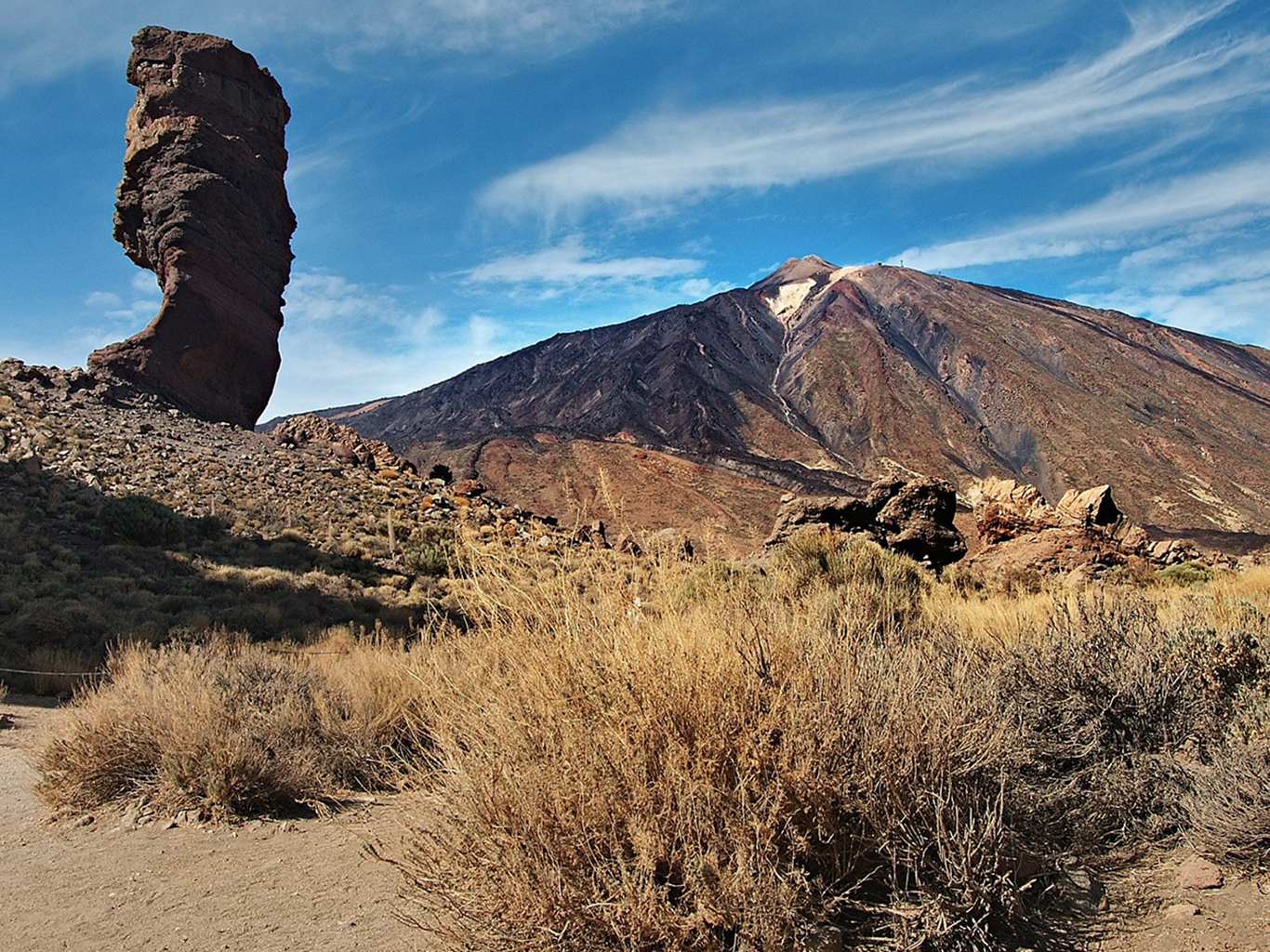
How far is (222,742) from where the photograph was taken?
15.6 ft

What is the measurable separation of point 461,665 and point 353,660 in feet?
15.1

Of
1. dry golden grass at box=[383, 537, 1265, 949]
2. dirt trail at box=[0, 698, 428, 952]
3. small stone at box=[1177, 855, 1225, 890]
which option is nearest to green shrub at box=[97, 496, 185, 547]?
dirt trail at box=[0, 698, 428, 952]

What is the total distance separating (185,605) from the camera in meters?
12.6

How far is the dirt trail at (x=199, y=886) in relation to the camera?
10.4ft

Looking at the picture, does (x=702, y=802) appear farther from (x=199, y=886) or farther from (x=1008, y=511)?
(x=1008, y=511)

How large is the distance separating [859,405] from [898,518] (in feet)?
262

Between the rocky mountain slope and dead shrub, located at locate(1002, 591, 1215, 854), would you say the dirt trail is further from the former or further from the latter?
the rocky mountain slope

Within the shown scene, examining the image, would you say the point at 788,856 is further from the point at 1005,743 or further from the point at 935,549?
the point at 935,549

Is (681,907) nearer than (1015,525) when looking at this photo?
Yes

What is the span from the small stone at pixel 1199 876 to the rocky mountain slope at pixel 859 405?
1311 inches

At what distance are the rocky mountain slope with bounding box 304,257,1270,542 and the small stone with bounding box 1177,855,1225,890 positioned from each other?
109 ft

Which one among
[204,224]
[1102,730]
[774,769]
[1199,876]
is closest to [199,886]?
[774,769]

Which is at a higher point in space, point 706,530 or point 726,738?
point 706,530

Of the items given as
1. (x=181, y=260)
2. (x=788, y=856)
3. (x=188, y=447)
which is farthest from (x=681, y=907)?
(x=181, y=260)
